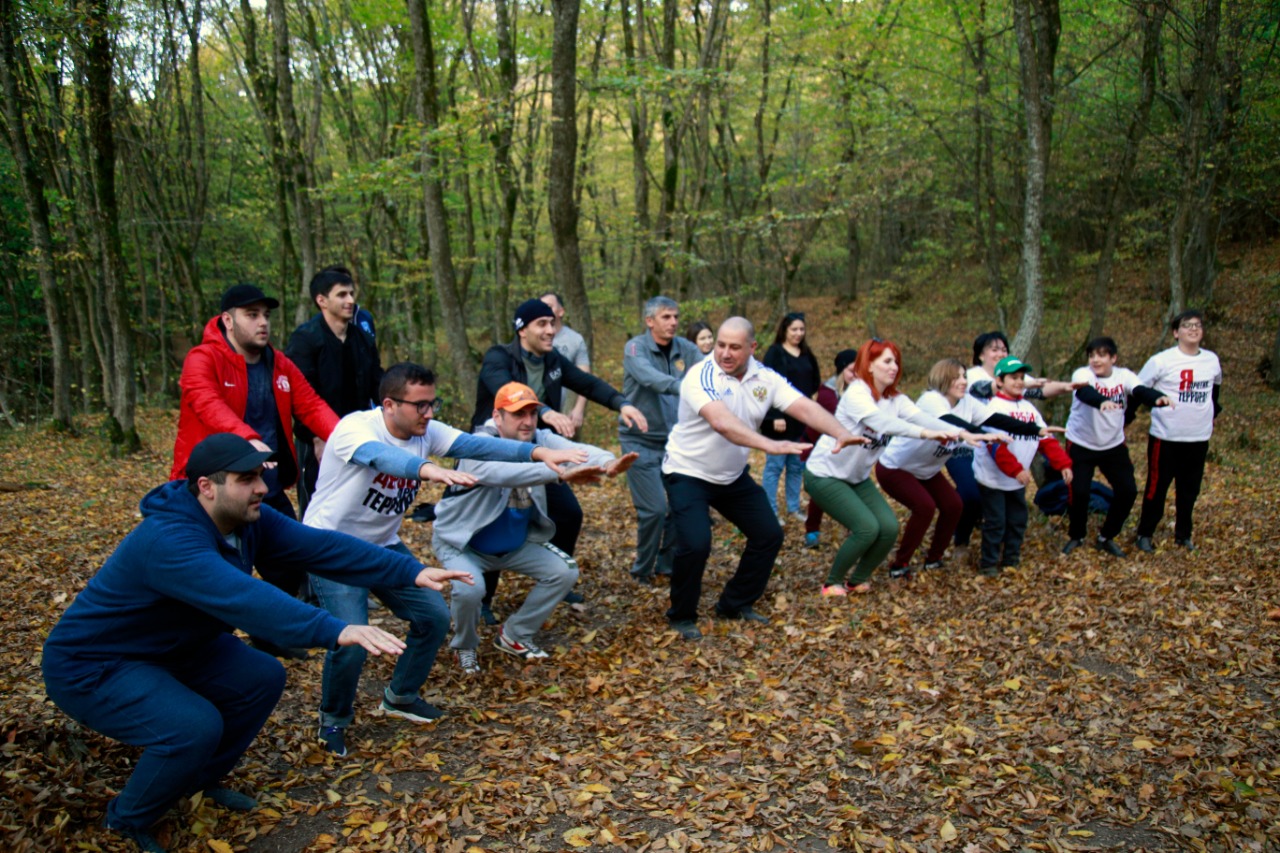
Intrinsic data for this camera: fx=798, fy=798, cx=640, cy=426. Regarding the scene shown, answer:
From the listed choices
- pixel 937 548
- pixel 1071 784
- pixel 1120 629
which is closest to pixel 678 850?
pixel 1071 784

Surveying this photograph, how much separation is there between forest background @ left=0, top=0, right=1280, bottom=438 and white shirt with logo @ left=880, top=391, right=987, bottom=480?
3.57 meters

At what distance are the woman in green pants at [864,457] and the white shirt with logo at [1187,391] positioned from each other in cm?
249

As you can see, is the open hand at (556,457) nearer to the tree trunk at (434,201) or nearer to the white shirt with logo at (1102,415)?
the white shirt with logo at (1102,415)

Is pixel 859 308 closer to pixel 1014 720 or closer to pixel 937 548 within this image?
pixel 937 548

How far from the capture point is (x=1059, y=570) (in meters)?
7.10

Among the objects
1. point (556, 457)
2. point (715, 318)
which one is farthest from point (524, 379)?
point (715, 318)

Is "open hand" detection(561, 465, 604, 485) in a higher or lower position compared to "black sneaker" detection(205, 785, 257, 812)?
higher

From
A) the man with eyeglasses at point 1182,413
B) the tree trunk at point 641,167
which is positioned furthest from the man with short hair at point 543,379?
Result: the tree trunk at point 641,167

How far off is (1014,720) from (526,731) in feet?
9.25

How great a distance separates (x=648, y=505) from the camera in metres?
6.79

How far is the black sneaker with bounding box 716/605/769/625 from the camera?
6.13m

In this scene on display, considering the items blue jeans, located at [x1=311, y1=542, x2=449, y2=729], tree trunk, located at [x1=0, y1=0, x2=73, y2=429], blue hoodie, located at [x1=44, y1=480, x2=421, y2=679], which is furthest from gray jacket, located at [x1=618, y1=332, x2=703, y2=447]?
tree trunk, located at [x1=0, y1=0, x2=73, y2=429]

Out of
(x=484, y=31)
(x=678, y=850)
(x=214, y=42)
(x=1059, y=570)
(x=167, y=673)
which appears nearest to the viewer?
(x=167, y=673)

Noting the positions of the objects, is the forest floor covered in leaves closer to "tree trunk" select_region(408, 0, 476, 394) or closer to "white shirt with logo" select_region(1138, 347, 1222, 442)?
"white shirt with logo" select_region(1138, 347, 1222, 442)
